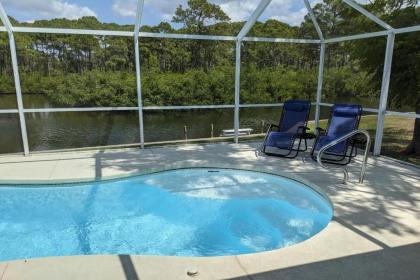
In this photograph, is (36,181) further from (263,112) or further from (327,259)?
(263,112)

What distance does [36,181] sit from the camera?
4.33 m

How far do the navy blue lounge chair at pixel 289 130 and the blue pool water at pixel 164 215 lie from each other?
107cm

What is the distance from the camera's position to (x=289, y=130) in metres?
5.97

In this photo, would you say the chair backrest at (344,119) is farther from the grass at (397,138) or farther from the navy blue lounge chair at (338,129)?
the grass at (397,138)

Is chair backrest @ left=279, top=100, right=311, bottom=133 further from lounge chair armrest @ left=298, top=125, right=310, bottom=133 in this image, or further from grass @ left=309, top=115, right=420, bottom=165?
grass @ left=309, top=115, right=420, bottom=165

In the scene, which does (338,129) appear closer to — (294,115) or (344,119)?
(344,119)

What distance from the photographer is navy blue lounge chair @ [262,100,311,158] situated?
5.64 m

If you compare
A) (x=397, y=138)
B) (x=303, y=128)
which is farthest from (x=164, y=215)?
(x=397, y=138)

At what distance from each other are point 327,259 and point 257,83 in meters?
21.5

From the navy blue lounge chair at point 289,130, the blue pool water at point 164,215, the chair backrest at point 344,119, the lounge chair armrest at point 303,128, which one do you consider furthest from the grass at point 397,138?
the blue pool water at point 164,215

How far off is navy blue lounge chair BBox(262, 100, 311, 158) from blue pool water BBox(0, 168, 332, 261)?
3.51ft

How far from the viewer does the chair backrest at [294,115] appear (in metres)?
5.96

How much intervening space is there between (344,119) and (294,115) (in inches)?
36.3

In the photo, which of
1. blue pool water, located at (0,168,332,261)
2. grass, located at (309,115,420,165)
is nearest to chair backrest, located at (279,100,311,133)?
blue pool water, located at (0,168,332,261)
